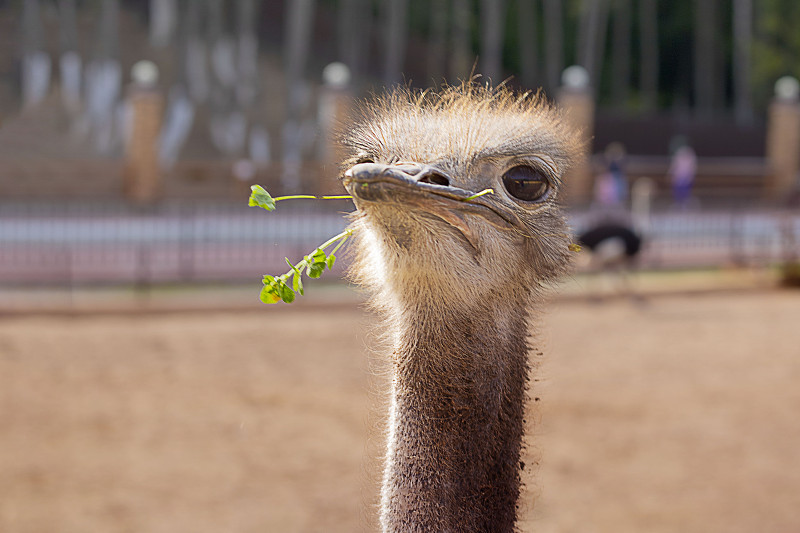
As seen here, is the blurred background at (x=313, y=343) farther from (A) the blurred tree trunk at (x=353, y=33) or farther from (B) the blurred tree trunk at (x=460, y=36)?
(B) the blurred tree trunk at (x=460, y=36)

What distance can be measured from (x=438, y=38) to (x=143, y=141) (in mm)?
16349

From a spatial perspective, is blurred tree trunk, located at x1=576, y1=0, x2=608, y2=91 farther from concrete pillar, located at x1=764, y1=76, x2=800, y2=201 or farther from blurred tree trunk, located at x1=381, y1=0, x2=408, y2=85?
concrete pillar, located at x1=764, y1=76, x2=800, y2=201

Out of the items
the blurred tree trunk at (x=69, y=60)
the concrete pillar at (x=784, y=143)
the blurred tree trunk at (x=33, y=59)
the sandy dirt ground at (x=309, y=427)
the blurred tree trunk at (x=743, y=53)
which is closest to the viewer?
the sandy dirt ground at (x=309, y=427)

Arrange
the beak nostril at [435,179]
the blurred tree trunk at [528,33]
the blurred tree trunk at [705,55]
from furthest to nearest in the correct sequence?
the blurred tree trunk at [705,55] < the blurred tree trunk at [528,33] < the beak nostril at [435,179]

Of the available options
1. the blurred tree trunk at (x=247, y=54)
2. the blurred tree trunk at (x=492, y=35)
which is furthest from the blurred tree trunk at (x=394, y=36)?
the blurred tree trunk at (x=247, y=54)

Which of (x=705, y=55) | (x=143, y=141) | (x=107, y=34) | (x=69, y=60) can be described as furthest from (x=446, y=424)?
(x=705, y=55)

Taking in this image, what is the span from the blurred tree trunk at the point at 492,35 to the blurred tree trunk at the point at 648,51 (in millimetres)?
4709

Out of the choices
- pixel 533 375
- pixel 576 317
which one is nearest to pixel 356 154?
pixel 533 375

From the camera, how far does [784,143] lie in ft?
78.9

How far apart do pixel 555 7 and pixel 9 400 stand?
28868mm

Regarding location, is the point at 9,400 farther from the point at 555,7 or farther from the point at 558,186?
the point at 555,7

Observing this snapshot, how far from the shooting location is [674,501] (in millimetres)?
4758

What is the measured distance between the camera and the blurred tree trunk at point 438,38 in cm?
3334

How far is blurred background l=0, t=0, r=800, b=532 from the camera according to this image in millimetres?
4652
